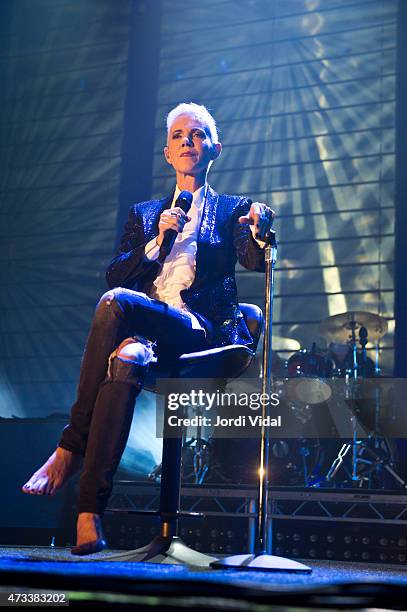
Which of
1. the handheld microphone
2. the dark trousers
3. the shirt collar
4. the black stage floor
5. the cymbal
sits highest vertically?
the cymbal

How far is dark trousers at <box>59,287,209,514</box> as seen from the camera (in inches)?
66.1

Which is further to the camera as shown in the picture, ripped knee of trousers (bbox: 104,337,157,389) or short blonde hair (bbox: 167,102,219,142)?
short blonde hair (bbox: 167,102,219,142)

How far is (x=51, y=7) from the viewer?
683 centimetres

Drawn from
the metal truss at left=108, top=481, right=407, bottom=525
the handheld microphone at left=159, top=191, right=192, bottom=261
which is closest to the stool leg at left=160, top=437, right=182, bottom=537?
the handheld microphone at left=159, top=191, right=192, bottom=261

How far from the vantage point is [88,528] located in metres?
1.64

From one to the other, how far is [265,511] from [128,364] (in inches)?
18.6

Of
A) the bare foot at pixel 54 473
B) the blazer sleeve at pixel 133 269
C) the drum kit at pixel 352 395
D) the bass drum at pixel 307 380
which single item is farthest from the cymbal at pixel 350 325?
the bare foot at pixel 54 473

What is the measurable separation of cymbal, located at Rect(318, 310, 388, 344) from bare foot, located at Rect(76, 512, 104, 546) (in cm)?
393

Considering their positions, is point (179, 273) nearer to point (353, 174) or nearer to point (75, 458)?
point (75, 458)

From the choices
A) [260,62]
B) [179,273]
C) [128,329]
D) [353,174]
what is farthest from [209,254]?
[260,62]

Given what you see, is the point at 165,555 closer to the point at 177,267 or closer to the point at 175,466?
the point at 175,466

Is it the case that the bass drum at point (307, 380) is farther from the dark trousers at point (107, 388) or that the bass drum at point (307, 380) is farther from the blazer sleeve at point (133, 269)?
the dark trousers at point (107, 388)

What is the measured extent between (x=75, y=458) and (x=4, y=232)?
5070 millimetres

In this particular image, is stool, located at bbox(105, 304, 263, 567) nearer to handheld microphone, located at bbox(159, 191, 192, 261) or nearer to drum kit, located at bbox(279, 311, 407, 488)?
handheld microphone, located at bbox(159, 191, 192, 261)
